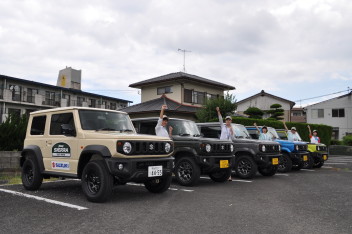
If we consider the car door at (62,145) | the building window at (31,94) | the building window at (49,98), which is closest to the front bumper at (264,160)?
the car door at (62,145)

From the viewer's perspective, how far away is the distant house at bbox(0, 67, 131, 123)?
35.1 metres

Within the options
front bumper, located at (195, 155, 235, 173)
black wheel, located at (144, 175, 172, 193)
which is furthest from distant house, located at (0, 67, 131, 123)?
black wheel, located at (144, 175, 172, 193)

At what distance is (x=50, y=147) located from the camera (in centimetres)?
659

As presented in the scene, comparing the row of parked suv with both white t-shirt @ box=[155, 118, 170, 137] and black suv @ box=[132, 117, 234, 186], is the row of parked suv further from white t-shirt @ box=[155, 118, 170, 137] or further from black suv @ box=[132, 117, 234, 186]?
white t-shirt @ box=[155, 118, 170, 137]

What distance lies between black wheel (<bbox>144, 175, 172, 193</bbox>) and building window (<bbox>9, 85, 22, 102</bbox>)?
112 feet

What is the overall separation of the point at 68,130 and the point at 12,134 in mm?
6751

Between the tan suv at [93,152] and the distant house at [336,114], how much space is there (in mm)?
42070

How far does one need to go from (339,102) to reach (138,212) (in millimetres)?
44176

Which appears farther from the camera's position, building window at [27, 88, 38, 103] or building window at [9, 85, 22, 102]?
building window at [27, 88, 38, 103]

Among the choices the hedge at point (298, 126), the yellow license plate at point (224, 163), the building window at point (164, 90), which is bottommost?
the yellow license plate at point (224, 163)

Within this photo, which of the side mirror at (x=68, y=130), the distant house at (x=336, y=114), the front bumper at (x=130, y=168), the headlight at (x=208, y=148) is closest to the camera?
the front bumper at (x=130, y=168)

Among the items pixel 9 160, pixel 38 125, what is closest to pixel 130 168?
pixel 38 125

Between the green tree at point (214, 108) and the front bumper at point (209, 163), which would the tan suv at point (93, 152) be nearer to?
the front bumper at point (209, 163)

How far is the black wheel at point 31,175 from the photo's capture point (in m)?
6.74
